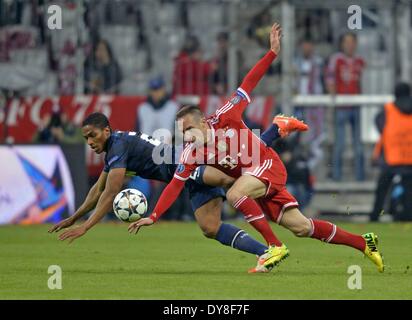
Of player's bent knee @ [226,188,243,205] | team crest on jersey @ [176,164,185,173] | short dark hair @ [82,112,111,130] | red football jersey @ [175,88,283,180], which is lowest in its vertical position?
player's bent knee @ [226,188,243,205]

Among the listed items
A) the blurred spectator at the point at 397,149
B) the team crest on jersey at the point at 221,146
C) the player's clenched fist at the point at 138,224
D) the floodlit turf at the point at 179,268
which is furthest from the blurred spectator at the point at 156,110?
the player's clenched fist at the point at 138,224

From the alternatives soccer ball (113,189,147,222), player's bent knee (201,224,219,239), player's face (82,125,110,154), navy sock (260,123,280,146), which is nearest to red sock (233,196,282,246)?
player's bent knee (201,224,219,239)

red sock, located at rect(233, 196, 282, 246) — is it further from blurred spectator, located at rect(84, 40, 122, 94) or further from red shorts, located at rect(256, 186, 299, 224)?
blurred spectator, located at rect(84, 40, 122, 94)

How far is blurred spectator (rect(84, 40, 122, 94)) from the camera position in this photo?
2245 centimetres

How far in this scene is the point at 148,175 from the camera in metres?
13.3

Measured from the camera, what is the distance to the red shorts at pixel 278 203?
40.8ft

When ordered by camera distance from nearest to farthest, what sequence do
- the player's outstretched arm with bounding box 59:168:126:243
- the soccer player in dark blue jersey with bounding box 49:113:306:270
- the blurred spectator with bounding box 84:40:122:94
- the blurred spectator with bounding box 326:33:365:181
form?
the player's outstretched arm with bounding box 59:168:126:243 → the soccer player in dark blue jersey with bounding box 49:113:306:270 → the blurred spectator with bounding box 326:33:365:181 → the blurred spectator with bounding box 84:40:122:94

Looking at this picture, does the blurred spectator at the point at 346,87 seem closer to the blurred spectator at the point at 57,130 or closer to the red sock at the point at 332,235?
the blurred spectator at the point at 57,130

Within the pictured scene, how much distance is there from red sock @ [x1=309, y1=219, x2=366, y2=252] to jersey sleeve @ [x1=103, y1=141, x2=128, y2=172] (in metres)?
2.01

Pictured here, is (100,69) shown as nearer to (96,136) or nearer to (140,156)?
(140,156)

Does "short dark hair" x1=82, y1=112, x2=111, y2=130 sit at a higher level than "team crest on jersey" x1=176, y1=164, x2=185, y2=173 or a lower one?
higher

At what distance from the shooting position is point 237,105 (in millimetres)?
12633

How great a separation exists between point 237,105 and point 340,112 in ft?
32.6
